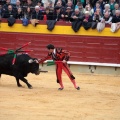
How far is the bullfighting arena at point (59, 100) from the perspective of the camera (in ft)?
26.9

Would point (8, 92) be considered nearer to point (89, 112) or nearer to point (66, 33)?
point (89, 112)

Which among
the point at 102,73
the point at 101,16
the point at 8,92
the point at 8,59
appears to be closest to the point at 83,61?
the point at 102,73

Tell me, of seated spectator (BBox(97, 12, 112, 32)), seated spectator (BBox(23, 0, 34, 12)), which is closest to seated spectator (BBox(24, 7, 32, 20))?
seated spectator (BBox(23, 0, 34, 12))

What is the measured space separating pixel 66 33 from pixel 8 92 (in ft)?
18.0

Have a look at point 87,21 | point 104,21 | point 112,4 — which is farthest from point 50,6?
point 112,4

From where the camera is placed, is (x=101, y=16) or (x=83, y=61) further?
(x=83, y=61)

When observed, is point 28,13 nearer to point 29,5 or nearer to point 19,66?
point 29,5

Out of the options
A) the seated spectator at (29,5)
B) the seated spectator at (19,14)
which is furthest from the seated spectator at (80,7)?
the seated spectator at (19,14)

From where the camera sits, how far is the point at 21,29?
656 inches

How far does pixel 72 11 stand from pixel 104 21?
0.92m

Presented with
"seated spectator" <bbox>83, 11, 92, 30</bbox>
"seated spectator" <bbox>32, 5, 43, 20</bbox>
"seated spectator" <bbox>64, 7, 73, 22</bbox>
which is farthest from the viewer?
"seated spectator" <bbox>32, 5, 43, 20</bbox>

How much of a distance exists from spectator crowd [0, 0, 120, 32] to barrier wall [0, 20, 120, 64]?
10.5 inches

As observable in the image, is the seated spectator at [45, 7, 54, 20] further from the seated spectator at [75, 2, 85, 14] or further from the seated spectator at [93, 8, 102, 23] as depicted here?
the seated spectator at [93, 8, 102, 23]

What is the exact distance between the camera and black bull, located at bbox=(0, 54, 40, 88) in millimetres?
12039
